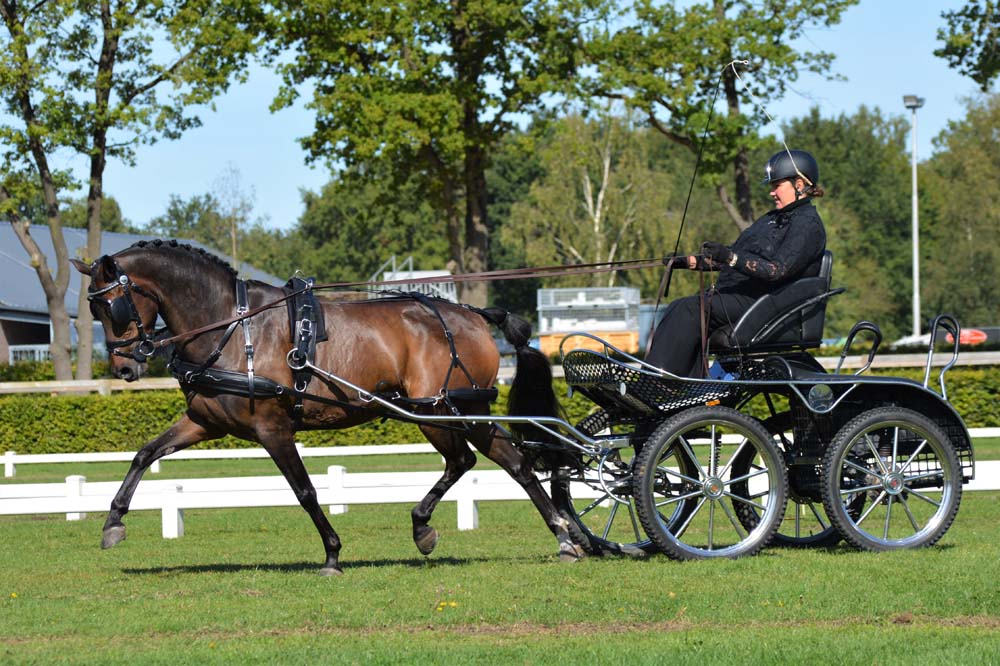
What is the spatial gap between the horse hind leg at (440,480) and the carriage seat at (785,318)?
7.17 feet

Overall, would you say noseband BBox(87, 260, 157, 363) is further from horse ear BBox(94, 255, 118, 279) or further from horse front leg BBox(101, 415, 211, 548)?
horse front leg BBox(101, 415, 211, 548)

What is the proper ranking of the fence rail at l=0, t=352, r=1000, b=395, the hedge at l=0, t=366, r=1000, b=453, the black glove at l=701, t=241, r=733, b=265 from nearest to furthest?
the black glove at l=701, t=241, r=733, b=265 < the fence rail at l=0, t=352, r=1000, b=395 < the hedge at l=0, t=366, r=1000, b=453

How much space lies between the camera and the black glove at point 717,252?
796 cm

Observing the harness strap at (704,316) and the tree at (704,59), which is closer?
the harness strap at (704,316)

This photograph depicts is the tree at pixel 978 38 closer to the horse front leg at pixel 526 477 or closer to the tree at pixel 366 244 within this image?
the horse front leg at pixel 526 477

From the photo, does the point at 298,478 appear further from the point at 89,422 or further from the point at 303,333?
the point at 89,422

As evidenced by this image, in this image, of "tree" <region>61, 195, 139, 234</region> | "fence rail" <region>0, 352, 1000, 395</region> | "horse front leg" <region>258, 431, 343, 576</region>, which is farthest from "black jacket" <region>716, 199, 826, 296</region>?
"tree" <region>61, 195, 139, 234</region>

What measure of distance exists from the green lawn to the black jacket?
1.73 m

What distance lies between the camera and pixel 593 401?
28.7 ft

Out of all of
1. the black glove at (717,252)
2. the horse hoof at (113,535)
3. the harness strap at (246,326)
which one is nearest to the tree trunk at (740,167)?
the black glove at (717,252)

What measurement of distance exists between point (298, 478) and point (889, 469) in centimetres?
383

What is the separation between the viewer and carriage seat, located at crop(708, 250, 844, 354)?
8.24m

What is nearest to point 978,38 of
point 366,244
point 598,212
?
point 598,212

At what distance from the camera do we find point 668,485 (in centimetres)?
848
